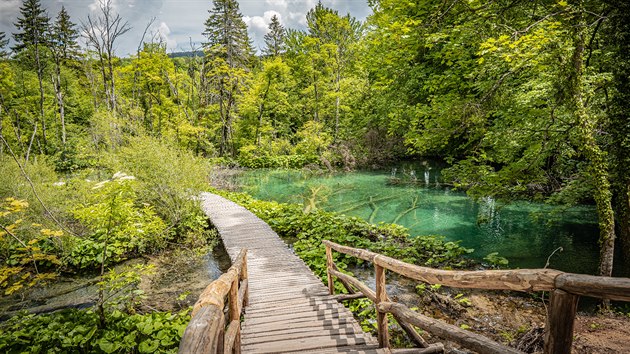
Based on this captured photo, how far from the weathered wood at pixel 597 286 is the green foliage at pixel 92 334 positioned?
14.8 ft

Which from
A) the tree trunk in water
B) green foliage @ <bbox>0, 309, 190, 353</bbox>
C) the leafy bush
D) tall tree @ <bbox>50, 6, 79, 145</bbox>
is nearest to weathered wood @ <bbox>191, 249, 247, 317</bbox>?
green foliage @ <bbox>0, 309, 190, 353</bbox>

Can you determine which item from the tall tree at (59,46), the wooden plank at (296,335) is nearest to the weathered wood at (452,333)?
the wooden plank at (296,335)

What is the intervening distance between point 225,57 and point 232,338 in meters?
30.2

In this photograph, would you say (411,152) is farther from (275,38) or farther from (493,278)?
(275,38)

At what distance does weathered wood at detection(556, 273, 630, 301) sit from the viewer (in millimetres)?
1323

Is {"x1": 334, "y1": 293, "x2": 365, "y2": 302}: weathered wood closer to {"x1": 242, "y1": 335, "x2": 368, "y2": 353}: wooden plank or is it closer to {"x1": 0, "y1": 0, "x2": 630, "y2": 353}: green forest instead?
{"x1": 242, "y1": 335, "x2": 368, "y2": 353}: wooden plank

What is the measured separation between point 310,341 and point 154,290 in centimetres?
516

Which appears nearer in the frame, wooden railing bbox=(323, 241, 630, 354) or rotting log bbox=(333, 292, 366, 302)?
wooden railing bbox=(323, 241, 630, 354)

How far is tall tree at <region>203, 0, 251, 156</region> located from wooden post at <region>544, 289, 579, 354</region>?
27756mm

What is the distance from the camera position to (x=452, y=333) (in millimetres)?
2258

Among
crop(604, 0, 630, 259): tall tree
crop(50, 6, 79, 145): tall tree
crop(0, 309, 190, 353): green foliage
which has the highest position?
crop(50, 6, 79, 145): tall tree

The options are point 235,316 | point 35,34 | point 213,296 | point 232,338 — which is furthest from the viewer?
point 35,34

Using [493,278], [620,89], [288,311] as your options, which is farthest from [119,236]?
[620,89]

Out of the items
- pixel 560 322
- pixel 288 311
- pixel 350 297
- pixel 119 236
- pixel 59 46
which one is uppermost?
pixel 59 46
